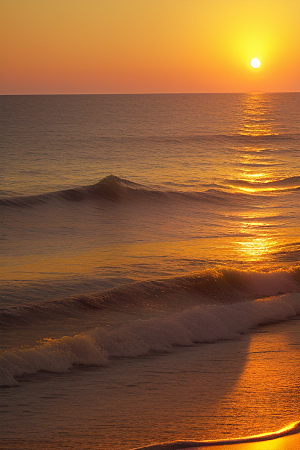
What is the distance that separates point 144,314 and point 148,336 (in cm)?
128

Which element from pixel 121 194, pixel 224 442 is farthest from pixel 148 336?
pixel 121 194

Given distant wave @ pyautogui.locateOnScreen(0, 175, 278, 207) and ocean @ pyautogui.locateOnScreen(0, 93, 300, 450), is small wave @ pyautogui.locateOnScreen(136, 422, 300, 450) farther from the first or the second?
distant wave @ pyautogui.locateOnScreen(0, 175, 278, 207)

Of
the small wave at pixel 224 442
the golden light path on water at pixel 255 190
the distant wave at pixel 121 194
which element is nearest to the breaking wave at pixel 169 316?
the golden light path on water at pixel 255 190

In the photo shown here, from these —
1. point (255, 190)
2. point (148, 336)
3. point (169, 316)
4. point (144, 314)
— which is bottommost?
point (148, 336)

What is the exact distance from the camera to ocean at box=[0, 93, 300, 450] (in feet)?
16.6

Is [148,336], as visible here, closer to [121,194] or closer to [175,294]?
[175,294]

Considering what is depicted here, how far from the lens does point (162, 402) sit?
539cm

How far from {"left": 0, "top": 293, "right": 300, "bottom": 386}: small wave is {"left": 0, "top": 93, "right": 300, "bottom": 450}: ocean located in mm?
19

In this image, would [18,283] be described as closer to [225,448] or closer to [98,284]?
[98,284]

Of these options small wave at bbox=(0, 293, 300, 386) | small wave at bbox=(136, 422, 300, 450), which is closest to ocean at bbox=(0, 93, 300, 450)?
small wave at bbox=(0, 293, 300, 386)

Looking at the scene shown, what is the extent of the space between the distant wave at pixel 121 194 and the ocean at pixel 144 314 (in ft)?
0.29

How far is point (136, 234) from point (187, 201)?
6.95 meters

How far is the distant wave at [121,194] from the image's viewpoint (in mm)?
20528

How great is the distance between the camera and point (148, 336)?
7395 mm
